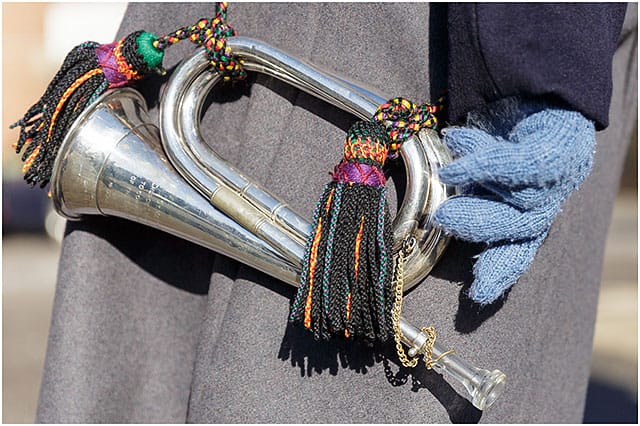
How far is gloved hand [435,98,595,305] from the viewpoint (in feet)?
2.35

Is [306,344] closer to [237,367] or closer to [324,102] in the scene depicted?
[237,367]

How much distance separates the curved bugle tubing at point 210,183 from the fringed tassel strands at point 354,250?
3 cm

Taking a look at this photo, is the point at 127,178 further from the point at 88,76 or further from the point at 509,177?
the point at 509,177

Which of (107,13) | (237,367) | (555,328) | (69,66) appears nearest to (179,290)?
(237,367)

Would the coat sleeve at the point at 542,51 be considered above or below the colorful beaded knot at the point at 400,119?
above

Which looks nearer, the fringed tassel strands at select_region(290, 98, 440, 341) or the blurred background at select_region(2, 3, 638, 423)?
the fringed tassel strands at select_region(290, 98, 440, 341)

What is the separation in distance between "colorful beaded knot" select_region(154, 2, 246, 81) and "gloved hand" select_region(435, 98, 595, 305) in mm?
286

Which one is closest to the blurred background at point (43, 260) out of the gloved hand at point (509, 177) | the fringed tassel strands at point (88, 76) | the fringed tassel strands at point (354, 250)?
the fringed tassel strands at point (88, 76)

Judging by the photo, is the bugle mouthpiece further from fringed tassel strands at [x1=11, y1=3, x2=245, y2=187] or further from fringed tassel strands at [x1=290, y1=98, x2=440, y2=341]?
fringed tassel strands at [x1=11, y1=3, x2=245, y2=187]

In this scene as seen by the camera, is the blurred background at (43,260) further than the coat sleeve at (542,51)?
Yes

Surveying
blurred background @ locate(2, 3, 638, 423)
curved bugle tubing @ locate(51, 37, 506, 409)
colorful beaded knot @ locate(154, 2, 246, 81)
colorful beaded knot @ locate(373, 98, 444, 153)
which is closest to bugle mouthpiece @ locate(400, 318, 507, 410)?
curved bugle tubing @ locate(51, 37, 506, 409)

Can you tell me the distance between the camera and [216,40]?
92 centimetres

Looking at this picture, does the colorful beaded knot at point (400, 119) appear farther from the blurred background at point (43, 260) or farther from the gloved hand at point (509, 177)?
the blurred background at point (43, 260)

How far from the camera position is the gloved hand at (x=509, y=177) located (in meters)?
0.72
